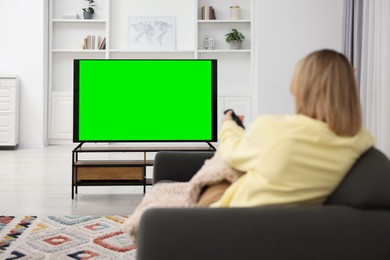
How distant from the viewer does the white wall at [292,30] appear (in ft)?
18.4

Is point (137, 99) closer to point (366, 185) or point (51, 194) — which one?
point (51, 194)

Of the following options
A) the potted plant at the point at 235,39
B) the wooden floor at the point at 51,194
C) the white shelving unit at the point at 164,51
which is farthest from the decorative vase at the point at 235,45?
the wooden floor at the point at 51,194

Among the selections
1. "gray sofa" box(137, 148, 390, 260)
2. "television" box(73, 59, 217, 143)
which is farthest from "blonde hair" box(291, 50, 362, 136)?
"television" box(73, 59, 217, 143)

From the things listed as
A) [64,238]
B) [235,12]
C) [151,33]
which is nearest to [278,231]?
[64,238]

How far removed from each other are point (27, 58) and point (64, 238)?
5866 millimetres

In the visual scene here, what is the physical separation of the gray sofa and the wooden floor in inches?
88.1

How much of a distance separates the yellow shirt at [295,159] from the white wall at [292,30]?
13.6ft

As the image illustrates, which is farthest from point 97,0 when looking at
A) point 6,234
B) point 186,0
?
point 6,234

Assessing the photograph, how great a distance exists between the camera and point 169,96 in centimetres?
406

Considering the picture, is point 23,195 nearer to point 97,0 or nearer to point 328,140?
point 328,140

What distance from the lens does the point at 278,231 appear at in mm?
1422

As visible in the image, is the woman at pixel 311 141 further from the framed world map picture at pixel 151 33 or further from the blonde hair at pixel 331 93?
the framed world map picture at pixel 151 33

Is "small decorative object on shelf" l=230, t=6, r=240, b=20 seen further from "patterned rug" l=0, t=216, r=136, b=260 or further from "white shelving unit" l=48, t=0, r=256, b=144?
"patterned rug" l=0, t=216, r=136, b=260

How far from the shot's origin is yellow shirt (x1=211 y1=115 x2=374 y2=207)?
5.00 feet
